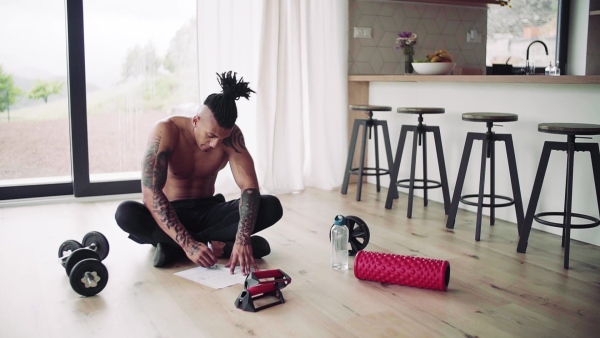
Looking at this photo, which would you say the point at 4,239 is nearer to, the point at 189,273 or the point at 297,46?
the point at 189,273

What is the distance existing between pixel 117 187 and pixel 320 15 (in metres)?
1.93

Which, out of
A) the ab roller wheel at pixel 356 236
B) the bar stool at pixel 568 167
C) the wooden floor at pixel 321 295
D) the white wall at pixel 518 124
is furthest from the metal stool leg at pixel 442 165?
the ab roller wheel at pixel 356 236

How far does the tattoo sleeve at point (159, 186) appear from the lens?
2.70 meters

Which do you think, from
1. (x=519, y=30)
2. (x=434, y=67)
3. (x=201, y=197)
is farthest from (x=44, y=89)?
(x=519, y=30)

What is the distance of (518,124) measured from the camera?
368 cm

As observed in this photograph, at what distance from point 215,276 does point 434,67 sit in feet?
7.51

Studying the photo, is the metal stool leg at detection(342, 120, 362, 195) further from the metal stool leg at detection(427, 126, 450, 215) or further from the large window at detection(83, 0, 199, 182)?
the large window at detection(83, 0, 199, 182)

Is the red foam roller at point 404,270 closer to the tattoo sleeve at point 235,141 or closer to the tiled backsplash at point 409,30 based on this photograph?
the tattoo sleeve at point 235,141

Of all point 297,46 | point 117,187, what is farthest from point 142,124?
point 297,46

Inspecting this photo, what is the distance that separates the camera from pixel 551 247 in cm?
323

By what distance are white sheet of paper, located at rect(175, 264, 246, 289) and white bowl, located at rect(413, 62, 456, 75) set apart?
2159 mm

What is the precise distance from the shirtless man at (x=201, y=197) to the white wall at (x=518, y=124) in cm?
157

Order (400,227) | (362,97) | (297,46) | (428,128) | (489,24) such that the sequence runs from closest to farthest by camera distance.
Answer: (400,227) < (428,128) < (297,46) < (362,97) < (489,24)

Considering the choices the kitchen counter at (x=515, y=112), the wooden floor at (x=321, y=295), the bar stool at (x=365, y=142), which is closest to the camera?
the wooden floor at (x=321, y=295)
